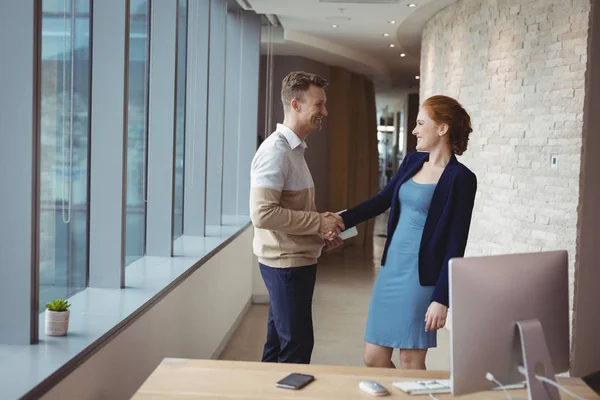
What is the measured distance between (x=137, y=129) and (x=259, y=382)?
3.03m

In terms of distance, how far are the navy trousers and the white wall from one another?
0.66 meters

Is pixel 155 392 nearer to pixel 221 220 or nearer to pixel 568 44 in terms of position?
pixel 568 44

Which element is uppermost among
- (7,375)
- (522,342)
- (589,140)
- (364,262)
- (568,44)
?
(568,44)

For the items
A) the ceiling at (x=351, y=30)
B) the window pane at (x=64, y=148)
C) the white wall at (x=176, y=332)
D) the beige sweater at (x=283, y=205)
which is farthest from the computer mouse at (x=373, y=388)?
the ceiling at (x=351, y=30)

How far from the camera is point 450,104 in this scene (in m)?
3.22

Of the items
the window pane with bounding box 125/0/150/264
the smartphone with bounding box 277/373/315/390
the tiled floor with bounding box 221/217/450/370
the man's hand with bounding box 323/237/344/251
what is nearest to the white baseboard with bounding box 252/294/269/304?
the tiled floor with bounding box 221/217/450/370

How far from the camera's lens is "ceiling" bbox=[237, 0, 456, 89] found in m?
7.54

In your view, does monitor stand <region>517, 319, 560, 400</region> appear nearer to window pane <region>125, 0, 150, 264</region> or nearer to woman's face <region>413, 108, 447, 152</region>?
woman's face <region>413, 108, 447, 152</region>

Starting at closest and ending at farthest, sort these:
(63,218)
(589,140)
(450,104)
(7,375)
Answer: (7,375) < (450,104) < (63,218) < (589,140)

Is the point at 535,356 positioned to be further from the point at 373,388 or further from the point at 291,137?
the point at 291,137

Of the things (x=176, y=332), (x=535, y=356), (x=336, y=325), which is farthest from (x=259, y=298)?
(x=535, y=356)

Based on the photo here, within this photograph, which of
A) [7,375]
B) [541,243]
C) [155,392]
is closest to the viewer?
[155,392]

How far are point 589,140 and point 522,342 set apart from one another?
3.82m

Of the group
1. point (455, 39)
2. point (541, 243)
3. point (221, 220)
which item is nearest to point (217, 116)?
point (221, 220)
